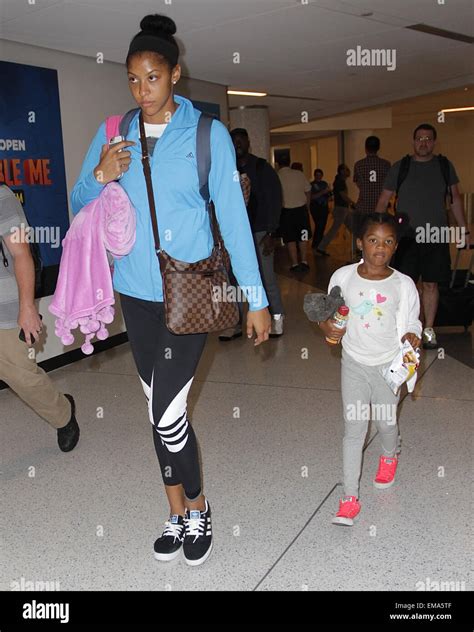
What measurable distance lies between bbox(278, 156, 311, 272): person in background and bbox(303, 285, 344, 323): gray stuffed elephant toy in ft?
27.6

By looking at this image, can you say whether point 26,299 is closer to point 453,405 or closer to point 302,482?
point 302,482

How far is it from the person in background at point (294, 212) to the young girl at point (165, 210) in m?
8.94

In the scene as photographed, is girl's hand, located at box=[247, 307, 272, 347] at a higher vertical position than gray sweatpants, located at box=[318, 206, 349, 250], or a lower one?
higher

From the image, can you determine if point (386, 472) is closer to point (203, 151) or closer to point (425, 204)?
point (203, 151)

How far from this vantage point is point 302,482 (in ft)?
10.7

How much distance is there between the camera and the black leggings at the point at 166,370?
2.30 metres

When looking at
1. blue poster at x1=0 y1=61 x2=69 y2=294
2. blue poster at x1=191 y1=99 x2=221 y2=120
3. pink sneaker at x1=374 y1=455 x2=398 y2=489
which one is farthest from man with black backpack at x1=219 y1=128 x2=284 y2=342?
pink sneaker at x1=374 y1=455 x2=398 y2=489

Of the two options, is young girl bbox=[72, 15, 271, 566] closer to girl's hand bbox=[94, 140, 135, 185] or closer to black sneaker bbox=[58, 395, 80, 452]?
girl's hand bbox=[94, 140, 135, 185]

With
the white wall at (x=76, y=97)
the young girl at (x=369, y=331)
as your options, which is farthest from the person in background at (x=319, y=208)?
the young girl at (x=369, y=331)

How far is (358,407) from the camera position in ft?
9.39

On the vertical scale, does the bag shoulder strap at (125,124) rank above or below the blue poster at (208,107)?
below

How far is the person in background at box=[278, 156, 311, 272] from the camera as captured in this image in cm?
1123

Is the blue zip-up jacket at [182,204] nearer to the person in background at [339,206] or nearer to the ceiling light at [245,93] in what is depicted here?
the ceiling light at [245,93]
